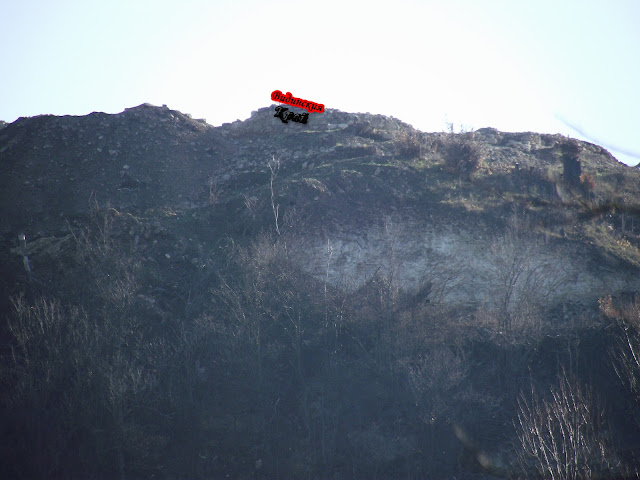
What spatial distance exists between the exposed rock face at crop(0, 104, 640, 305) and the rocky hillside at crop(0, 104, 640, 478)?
0.39 ft

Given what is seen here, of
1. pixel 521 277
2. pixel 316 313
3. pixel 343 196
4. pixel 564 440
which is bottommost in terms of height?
pixel 564 440

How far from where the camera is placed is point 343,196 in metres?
27.6

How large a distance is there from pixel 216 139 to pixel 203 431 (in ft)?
59.5

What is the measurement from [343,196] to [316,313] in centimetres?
663

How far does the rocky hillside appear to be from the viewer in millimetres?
20047

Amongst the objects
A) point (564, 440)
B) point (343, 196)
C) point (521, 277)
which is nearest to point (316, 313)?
point (343, 196)

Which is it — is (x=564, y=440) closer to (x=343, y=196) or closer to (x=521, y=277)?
(x=521, y=277)

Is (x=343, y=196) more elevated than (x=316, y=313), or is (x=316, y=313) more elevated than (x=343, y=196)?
(x=343, y=196)

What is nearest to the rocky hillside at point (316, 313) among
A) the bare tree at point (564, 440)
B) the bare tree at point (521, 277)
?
the bare tree at point (521, 277)

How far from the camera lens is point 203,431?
843 inches

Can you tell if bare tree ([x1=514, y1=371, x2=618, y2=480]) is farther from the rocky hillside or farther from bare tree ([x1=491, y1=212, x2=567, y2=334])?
bare tree ([x1=491, y1=212, x2=567, y2=334])

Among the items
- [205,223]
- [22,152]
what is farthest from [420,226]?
[22,152]

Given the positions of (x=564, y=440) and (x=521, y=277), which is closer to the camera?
(x=564, y=440)

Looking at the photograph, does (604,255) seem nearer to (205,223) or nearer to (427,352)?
(427,352)
